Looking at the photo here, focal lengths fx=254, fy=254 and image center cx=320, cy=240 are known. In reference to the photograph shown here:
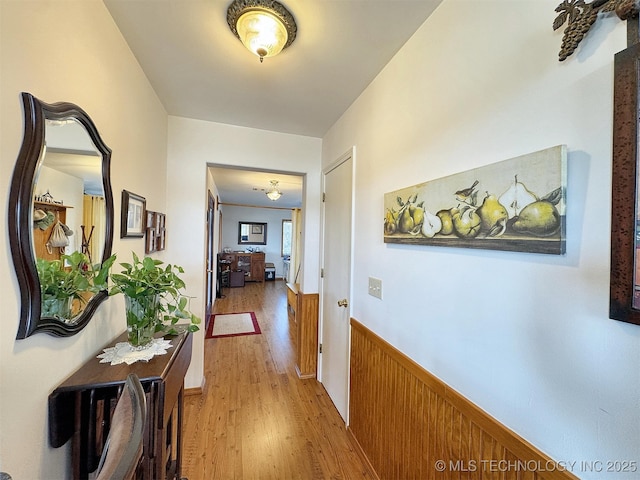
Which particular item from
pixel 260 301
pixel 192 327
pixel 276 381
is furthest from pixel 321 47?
pixel 260 301

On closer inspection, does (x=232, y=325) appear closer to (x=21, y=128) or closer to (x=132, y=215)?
(x=132, y=215)

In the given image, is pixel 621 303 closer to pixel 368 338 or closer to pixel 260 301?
pixel 368 338

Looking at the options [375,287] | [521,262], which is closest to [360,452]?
[375,287]

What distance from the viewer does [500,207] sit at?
84 centimetres

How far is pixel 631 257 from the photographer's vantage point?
0.55 m

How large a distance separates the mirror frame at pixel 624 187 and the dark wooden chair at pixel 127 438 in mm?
982

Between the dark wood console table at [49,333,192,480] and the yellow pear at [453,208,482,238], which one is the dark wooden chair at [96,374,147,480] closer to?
the dark wood console table at [49,333,192,480]

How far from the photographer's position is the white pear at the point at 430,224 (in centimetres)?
111

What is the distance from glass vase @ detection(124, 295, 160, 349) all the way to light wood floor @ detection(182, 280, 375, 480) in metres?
1.07

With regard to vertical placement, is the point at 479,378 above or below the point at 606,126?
below

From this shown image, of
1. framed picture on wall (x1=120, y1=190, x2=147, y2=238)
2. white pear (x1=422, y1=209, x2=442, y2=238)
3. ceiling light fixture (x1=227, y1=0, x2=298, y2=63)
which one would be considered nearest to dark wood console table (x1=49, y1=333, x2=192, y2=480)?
framed picture on wall (x1=120, y1=190, x2=147, y2=238)

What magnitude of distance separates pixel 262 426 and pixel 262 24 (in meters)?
2.58

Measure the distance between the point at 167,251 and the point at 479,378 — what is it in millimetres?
2409

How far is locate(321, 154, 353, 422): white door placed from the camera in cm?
204
